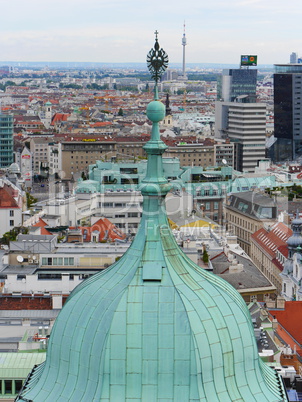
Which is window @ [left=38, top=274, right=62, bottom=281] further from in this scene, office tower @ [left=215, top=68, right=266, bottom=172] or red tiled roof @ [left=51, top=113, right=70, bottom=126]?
red tiled roof @ [left=51, top=113, right=70, bottom=126]

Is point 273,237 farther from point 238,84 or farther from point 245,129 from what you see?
point 238,84

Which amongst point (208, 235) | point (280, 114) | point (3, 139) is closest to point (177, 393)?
Answer: point (208, 235)

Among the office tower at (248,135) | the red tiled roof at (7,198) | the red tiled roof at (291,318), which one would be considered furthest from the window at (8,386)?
the office tower at (248,135)

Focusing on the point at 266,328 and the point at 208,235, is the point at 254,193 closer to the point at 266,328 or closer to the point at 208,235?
the point at 208,235

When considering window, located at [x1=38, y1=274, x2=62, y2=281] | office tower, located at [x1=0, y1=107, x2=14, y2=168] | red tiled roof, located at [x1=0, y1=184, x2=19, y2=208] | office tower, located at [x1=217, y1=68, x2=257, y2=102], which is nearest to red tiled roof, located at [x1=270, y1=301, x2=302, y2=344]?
window, located at [x1=38, y1=274, x2=62, y2=281]

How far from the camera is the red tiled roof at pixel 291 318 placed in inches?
1342

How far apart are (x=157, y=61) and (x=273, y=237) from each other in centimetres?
4652

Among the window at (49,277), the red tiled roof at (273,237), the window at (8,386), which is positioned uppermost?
the window at (8,386)

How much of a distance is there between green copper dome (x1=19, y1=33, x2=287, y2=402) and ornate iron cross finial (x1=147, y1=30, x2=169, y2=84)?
60 centimetres

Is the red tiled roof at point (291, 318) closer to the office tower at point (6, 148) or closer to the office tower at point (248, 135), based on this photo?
the office tower at point (6, 148)

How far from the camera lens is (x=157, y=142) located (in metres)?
11.6

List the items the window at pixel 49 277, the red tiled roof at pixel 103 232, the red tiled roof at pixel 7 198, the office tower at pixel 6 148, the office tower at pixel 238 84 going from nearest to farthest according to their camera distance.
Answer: the window at pixel 49 277 < the red tiled roof at pixel 103 232 < the red tiled roof at pixel 7 198 < the office tower at pixel 6 148 < the office tower at pixel 238 84

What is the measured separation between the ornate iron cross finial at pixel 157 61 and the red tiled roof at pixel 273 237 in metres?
42.4

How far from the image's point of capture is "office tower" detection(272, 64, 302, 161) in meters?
122
